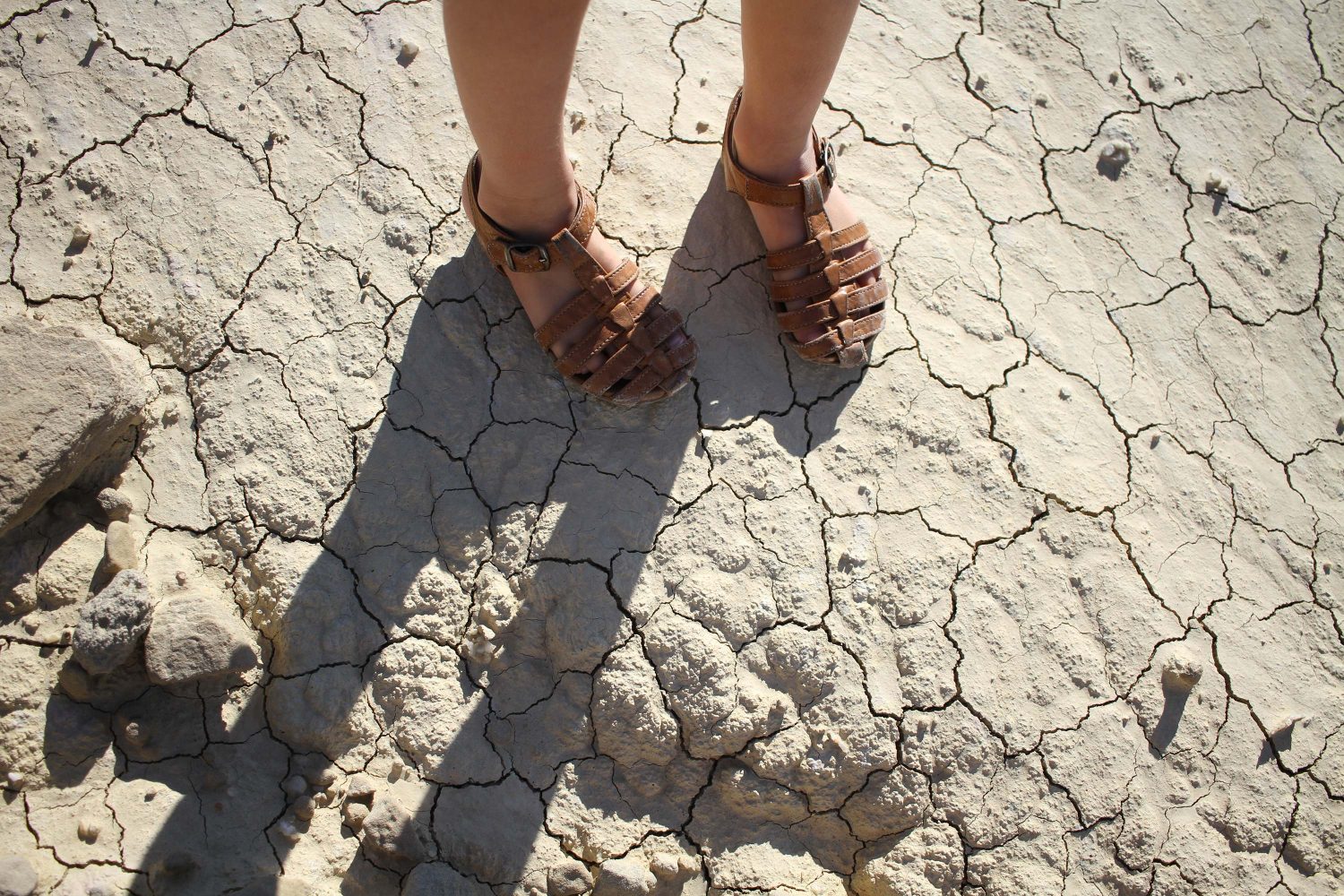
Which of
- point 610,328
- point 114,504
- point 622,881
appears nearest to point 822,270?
point 610,328

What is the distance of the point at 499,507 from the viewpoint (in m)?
1.91

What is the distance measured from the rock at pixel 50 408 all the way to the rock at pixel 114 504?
7 cm

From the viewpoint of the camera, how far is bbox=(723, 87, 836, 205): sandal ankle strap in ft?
6.45

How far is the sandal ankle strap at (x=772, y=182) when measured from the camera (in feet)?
6.45

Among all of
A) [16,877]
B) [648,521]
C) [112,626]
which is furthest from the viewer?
[648,521]

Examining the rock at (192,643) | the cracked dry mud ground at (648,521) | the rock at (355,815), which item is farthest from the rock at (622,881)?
the rock at (192,643)

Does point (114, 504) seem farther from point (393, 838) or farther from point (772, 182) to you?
point (772, 182)

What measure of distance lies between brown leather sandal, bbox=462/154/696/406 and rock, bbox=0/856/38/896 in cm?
134

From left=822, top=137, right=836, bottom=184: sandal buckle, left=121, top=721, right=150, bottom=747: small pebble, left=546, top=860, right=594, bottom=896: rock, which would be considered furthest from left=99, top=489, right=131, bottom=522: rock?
left=822, top=137, right=836, bottom=184: sandal buckle

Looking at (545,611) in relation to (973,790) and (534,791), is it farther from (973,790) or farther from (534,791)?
(973,790)

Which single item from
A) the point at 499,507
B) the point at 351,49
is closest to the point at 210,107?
the point at 351,49

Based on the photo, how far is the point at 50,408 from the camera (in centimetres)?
172

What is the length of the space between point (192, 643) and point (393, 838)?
1.78 feet

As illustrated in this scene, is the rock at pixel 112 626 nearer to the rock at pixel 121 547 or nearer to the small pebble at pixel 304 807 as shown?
the rock at pixel 121 547
